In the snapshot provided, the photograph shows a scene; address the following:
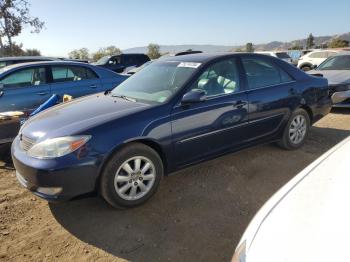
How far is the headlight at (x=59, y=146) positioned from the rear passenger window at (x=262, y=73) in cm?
240

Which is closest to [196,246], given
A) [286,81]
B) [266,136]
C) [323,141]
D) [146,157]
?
[146,157]

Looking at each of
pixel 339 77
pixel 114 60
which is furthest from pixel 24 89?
pixel 114 60

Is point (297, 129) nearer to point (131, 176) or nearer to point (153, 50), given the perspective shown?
point (131, 176)

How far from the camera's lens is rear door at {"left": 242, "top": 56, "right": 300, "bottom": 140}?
446 centimetres

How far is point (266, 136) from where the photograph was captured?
4.74 m

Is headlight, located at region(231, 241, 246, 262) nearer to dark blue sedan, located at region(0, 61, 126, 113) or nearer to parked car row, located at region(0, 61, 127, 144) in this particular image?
parked car row, located at region(0, 61, 127, 144)

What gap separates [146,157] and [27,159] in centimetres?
117

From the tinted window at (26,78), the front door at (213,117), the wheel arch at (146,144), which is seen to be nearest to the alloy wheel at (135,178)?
the wheel arch at (146,144)

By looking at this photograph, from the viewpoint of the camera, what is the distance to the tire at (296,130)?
16.4 ft

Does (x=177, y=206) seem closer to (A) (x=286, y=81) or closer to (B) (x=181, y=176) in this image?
(B) (x=181, y=176)

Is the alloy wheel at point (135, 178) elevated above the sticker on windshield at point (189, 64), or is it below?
below

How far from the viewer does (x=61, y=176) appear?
308 cm

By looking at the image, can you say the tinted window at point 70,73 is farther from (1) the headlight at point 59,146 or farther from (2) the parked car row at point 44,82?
(1) the headlight at point 59,146

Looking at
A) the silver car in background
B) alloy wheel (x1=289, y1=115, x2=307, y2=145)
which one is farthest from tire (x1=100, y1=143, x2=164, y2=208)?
the silver car in background
